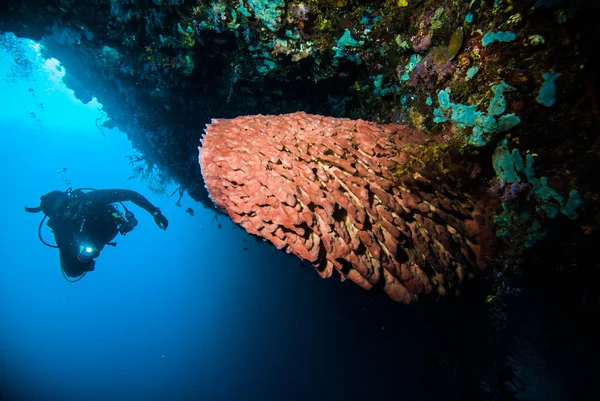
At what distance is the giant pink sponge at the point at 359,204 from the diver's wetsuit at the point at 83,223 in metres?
6.67

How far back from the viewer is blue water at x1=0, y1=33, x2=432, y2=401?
1218cm

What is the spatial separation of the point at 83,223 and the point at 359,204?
361 inches

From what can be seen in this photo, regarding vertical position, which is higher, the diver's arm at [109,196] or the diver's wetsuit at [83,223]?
the diver's arm at [109,196]

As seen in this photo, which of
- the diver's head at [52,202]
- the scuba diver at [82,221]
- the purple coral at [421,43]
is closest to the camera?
the purple coral at [421,43]

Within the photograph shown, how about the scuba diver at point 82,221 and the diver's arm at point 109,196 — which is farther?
the diver's arm at point 109,196

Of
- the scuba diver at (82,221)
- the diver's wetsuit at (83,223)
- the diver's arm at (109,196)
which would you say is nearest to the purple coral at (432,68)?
the scuba diver at (82,221)

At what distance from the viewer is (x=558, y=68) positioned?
61.5 inches

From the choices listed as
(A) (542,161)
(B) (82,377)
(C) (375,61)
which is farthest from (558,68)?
(B) (82,377)

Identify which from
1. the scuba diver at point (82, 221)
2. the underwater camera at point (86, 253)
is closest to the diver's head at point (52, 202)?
the scuba diver at point (82, 221)

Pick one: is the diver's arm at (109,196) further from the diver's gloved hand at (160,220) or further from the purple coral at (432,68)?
the purple coral at (432,68)

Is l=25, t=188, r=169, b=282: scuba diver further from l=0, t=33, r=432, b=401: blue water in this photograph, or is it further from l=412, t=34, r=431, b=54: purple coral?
l=412, t=34, r=431, b=54: purple coral

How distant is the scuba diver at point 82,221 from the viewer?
7.61m

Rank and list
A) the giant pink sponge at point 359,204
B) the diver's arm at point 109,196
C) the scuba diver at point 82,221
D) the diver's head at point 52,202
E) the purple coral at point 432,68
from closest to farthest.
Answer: the giant pink sponge at point 359,204 < the purple coral at point 432,68 < the scuba diver at point 82,221 < the diver's head at point 52,202 < the diver's arm at point 109,196

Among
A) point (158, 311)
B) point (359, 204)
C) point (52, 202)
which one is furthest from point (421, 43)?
point (158, 311)
